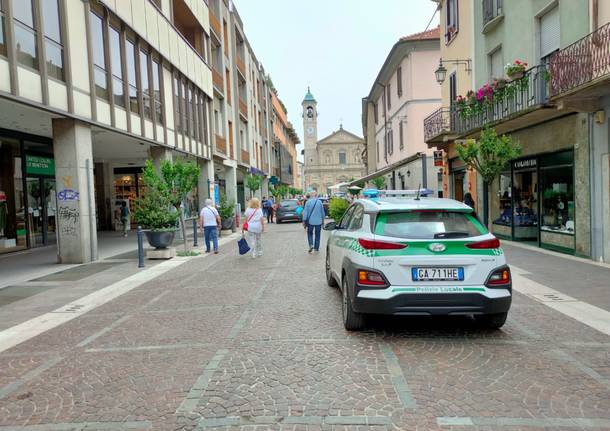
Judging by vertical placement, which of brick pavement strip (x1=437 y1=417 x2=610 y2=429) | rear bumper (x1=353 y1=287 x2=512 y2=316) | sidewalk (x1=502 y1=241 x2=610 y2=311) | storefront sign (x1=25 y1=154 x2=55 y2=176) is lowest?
sidewalk (x1=502 y1=241 x2=610 y2=311)

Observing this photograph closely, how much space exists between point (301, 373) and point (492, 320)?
2534mm

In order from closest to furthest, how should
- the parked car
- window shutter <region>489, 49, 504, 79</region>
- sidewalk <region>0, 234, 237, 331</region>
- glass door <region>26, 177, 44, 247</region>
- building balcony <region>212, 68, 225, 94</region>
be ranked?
1. sidewalk <region>0, 234, 237, 331</region>
2. window shutter <region>489, 49, 504, 79</region>
3. glass door <region>26, 177, 44, 247</region>
4. building balcony <region>212, 68, 225, 94</region>
5. the parked car

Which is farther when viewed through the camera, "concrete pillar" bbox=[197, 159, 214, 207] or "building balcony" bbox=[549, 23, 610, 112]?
"concrete pillar" bbox=[197, 159, 214, 207]

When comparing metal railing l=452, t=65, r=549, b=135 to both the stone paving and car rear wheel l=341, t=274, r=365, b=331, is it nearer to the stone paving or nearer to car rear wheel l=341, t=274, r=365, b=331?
the stone paving

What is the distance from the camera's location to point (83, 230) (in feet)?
41.5

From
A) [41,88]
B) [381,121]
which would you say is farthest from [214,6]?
[41,88]

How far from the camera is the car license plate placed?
508 centimetres

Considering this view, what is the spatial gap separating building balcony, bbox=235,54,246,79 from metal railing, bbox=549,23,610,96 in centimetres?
2827

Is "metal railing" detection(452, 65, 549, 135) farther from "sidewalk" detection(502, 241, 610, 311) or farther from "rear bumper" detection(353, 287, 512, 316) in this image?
"rear bumper" detection(353, 287, 512, 316)

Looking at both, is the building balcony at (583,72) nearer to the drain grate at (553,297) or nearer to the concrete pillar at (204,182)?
the drain grate at (553,297)

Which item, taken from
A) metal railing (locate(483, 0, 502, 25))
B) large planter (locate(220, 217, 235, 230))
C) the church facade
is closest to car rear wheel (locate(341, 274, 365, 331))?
metal railing (locate(483, 0, 502, 25))

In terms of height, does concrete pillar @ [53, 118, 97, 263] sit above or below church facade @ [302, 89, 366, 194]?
below

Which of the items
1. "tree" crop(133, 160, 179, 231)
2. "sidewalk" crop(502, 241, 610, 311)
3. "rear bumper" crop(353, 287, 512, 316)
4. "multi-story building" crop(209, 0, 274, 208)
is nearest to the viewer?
"rear bumper" crop(353, 287, 512, 316)

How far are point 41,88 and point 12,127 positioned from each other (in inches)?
187
